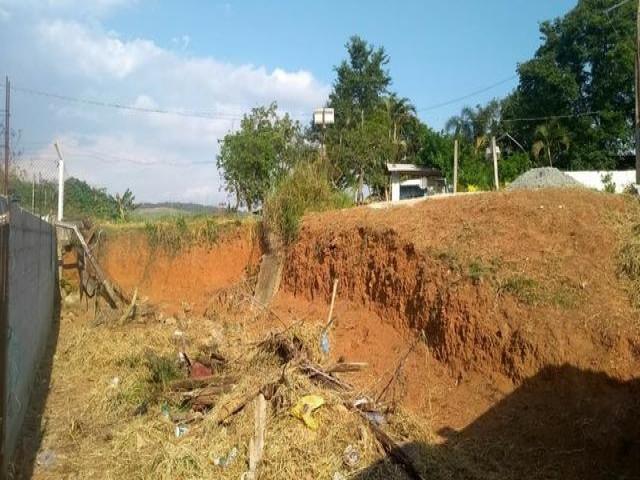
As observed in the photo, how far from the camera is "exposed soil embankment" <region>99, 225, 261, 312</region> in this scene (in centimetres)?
1518

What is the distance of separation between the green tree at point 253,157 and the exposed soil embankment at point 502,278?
29.6 ft

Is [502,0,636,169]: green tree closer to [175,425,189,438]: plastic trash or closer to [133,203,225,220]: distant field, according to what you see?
[133,203,225,220]: distant field

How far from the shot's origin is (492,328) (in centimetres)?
726

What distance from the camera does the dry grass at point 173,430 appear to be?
570 centimetres

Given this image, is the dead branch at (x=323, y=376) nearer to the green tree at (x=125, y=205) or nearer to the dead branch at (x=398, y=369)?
the dead branch at (x=398, y=369)

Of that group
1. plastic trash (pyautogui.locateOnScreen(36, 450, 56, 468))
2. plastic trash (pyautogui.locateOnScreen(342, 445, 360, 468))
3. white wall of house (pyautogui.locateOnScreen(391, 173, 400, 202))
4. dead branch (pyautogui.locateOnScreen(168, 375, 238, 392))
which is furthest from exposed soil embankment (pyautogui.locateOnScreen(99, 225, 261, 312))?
white wall of house (pyautogui.locateOnScreen(391, 173, 400, 202))

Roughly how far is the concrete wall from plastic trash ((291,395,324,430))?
258cm

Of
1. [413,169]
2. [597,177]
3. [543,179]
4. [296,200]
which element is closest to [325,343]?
[296,200]

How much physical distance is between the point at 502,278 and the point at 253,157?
14.0 meters

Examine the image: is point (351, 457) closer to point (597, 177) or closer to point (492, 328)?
point (492, 328)

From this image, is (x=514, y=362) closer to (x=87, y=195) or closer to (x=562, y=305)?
(x=562, y=305)

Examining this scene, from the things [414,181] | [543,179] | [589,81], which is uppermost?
[589,81]

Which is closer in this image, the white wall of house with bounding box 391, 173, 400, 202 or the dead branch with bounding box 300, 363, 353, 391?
the dead branch with bounding box 300, 363, 353, 391

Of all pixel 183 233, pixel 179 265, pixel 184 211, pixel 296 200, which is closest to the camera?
pixel 296 200
